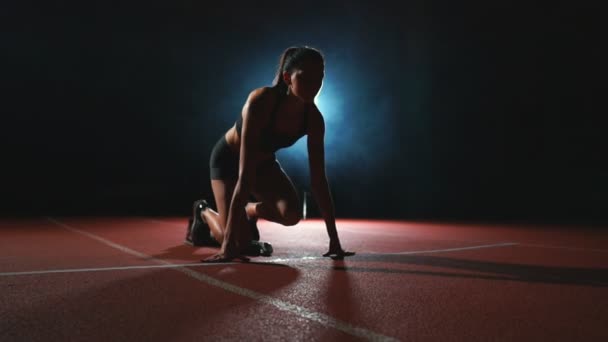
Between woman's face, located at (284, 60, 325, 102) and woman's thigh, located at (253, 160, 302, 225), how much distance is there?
0.94m

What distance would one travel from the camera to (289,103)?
2990mm

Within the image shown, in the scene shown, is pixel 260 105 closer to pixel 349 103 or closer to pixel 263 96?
pixel 263 96

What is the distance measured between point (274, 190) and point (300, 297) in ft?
5.36

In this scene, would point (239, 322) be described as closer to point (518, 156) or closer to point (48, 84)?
point (518, 156)

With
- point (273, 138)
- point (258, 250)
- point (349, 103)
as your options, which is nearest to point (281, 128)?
point (273, 138)

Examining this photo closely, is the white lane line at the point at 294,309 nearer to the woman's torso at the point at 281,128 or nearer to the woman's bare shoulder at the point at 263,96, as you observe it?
the woman's torso at the point at 281,128

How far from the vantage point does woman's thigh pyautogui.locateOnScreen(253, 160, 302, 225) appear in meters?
3.36

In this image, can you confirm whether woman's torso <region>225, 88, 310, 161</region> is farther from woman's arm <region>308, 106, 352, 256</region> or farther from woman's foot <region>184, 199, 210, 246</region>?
woman's foot <region>184, 199, 210, 246</region>

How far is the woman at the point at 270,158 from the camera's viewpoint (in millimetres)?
2762

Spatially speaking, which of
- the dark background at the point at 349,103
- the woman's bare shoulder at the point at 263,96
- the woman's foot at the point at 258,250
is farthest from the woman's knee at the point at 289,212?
the dark background at the point at 349,103

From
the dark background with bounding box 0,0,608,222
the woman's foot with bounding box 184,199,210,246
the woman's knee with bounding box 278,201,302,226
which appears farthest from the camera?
the dark background with bounding box 0,0,608,222

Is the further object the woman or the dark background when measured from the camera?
the dark background

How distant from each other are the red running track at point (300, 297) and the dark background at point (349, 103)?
9.47 m

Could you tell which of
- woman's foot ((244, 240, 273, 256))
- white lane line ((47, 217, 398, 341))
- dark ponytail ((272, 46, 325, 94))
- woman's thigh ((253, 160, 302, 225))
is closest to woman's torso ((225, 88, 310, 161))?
dark ponytail ((272, 46, 325, 94))
